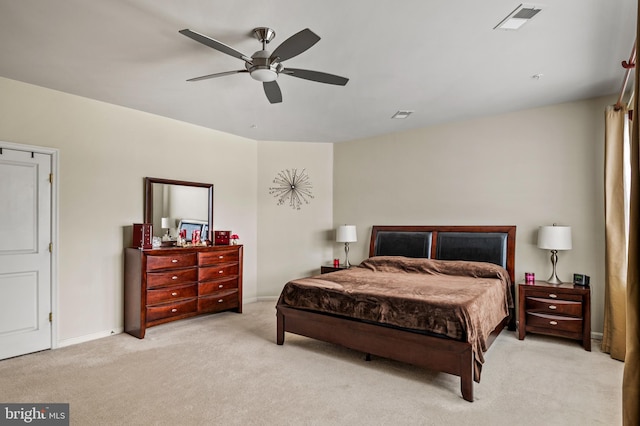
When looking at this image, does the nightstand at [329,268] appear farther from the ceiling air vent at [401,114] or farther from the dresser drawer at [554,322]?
the dresser drawer at [554,322]

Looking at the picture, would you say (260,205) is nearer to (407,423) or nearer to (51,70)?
(51,70)

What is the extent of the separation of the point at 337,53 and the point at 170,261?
3250 mm

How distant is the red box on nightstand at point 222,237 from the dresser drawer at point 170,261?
26.7 inches

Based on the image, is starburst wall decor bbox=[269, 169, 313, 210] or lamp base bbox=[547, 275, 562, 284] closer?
lamp base bbox=[547, 275, 562, 284]

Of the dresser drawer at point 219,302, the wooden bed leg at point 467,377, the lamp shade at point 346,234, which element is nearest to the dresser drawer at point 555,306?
the wooden bed leg at point 467,377

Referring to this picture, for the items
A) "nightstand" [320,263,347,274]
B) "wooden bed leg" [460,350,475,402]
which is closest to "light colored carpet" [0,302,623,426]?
"wooden bed leg" [460,350,475,402]

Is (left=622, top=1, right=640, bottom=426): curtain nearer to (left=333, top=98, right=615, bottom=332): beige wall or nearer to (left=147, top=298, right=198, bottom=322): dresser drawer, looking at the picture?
(left=333, top=98, right=615, bottom=332): beige wall

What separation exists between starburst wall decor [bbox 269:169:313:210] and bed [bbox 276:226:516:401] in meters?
1.86

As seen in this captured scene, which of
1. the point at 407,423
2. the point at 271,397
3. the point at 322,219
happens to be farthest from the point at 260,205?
the point at 407,423

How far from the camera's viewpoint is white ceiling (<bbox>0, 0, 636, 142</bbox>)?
248cm

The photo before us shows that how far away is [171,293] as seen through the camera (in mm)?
4594

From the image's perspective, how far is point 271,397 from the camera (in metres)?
2.82

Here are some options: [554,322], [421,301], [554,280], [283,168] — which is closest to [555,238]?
[554,280]

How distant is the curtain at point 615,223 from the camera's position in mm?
3719
